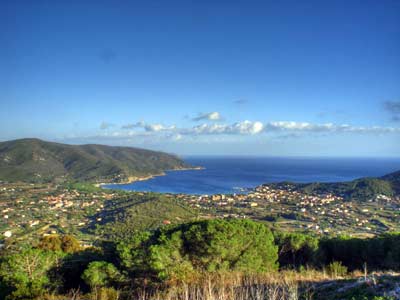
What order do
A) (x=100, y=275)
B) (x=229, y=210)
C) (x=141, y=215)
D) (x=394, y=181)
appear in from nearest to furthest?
(x=100, y=275) → (x=141, y=215) → (x=229, y=210) → (x=394, y=181)

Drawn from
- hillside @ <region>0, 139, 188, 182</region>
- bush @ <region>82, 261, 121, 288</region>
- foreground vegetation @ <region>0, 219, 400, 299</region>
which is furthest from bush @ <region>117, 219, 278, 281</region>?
hillside @ <region>0, 139, 188, 182</region>

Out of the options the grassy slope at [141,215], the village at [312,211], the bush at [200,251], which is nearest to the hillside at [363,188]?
the village at [312,211]

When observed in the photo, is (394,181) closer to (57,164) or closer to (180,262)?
(180,262)

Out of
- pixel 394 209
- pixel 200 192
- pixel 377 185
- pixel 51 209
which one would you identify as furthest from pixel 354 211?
pixel 51 209

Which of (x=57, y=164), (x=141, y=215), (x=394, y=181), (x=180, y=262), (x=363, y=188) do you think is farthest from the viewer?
(x=57, y=164)

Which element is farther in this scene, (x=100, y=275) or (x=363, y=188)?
(x=363, y=188)

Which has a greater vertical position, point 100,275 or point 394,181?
point 100,275

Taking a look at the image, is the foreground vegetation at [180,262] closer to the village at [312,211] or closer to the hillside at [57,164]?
the village at [312,211]

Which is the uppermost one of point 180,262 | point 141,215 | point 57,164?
point 180,262

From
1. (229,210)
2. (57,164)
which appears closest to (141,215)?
(229,210)

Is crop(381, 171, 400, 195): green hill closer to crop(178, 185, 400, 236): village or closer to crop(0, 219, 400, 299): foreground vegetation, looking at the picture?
crop(178, 185, 400, 236): village
